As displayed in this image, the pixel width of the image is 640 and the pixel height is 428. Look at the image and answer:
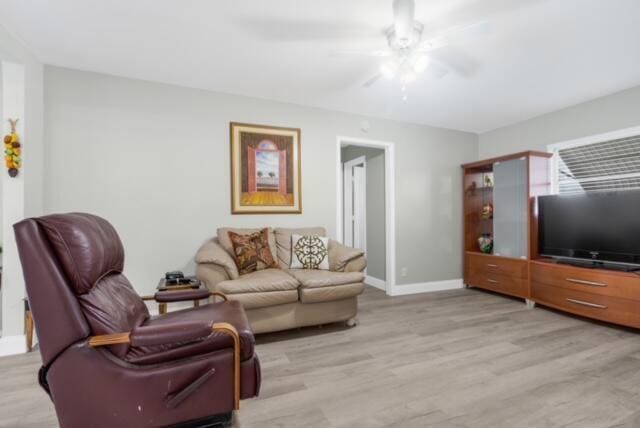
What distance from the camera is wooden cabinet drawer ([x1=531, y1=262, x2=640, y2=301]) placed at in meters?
2.72

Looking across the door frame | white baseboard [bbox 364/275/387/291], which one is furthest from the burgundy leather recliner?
white baseboard [bbox 364/275/387/291]

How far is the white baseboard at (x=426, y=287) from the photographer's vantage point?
414 cm

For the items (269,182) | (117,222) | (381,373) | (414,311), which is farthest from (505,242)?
(117,222)

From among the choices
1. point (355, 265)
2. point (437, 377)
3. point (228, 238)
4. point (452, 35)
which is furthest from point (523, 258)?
point (228, 238)

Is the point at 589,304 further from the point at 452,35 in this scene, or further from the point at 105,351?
the point at 105,351

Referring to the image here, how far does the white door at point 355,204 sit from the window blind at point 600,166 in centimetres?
268

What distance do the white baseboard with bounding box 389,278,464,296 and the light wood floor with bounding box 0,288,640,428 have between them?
1073 mm

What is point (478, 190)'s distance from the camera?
455 centimetres

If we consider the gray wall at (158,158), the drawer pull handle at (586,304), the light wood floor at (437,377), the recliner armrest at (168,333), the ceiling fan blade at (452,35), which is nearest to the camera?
the recliner armrest at (168,333)

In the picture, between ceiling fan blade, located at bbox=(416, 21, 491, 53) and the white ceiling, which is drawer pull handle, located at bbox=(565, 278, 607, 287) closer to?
the white ceiling

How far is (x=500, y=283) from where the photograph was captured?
390 cm

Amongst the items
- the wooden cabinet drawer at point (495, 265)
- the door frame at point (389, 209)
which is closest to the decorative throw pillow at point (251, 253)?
the door frame at point (389, 209)

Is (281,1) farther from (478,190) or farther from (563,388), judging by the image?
(478,190)

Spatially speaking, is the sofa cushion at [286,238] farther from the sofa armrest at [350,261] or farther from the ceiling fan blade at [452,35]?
the ceiling fan blade at [452,35]
